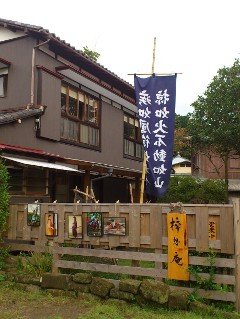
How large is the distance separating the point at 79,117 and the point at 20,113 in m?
4.38

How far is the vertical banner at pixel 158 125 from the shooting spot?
913 centimetres

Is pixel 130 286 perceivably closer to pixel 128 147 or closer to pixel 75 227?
pixel 75 227

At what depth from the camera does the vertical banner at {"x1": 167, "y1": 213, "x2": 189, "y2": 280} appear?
5.95 meters

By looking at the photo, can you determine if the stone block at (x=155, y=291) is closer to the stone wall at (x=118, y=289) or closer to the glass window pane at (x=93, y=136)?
the stone wall at (x=118, y=289)

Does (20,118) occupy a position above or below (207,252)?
above

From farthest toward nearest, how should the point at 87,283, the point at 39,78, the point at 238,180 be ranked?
the point at 238,180, the point at 39,78, the point at 87,283

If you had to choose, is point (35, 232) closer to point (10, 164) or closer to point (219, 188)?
point (10, 164)

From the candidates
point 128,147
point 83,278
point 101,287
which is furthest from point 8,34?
point 101,287

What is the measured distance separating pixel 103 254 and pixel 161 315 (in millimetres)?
1695

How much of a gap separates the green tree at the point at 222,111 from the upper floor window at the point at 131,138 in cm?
437

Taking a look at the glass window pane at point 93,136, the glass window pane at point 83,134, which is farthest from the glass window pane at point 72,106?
the glass window pane at point 93,136

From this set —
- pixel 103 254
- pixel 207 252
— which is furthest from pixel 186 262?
pixel 103 254

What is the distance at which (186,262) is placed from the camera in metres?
5.94

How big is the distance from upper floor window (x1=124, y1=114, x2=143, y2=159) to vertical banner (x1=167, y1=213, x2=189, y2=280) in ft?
44.3
